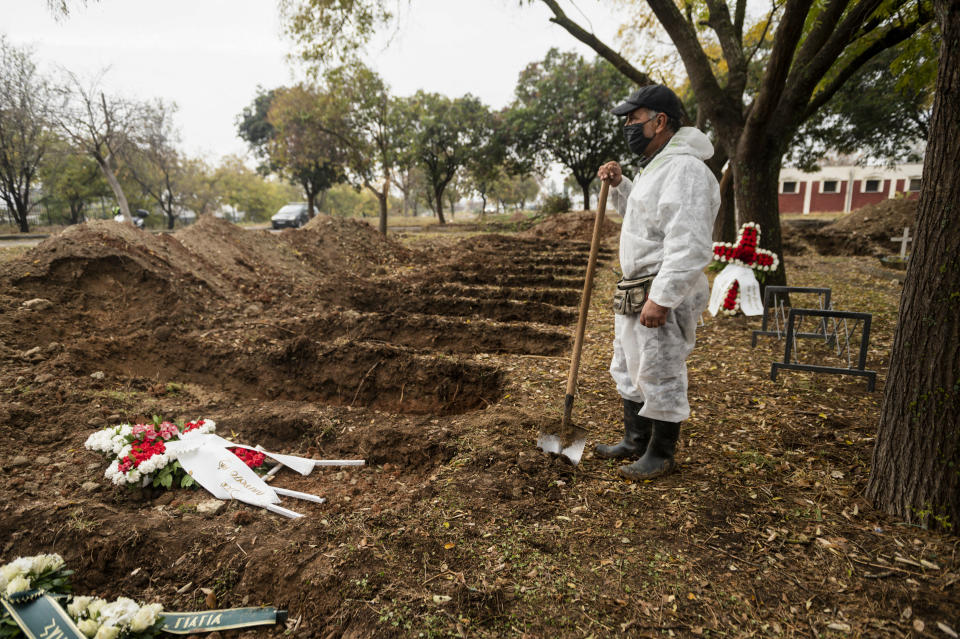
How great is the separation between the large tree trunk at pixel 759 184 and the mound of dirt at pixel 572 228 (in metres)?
10.1

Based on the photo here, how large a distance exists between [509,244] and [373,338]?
31.0 feet

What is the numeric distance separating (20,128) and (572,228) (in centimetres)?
2185

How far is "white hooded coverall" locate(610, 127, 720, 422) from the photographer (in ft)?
7.79

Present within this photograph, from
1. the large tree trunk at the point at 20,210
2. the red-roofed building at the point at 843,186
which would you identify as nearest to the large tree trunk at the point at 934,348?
the large tree trunk at the point at 20,210

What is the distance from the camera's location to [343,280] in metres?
9.46

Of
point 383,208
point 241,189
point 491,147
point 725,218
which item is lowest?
point 725,218

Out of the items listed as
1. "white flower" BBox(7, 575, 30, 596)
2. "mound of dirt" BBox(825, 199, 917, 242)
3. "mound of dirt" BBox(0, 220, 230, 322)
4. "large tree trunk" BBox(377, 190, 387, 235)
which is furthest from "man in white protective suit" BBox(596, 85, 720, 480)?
"mound of dirt" BBox(825, 199, 917, 242)

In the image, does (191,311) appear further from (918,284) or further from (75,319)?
(918,284)

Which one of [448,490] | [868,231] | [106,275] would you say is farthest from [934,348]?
[868,231]

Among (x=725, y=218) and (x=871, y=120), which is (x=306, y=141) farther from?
(x=871, y=120)

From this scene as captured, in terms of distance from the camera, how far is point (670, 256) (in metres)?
2.38

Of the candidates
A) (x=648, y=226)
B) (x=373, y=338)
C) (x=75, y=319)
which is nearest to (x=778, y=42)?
(x=648, y=226)

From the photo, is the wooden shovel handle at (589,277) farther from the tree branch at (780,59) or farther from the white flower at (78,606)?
the tree branch at (780,59)

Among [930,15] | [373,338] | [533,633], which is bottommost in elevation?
[533,633]
